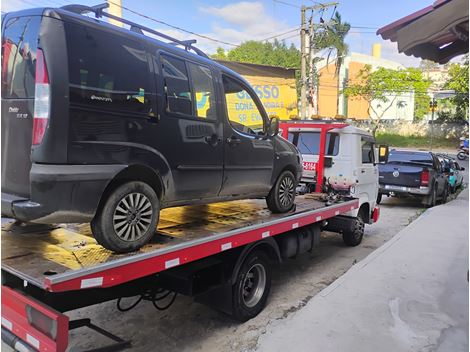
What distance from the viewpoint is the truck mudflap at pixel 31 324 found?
2.86 m

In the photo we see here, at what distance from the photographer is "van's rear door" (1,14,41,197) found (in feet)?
10.3

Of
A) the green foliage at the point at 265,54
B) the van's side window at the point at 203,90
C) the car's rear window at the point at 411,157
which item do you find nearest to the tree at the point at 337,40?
the green foliage at the point at 265,54

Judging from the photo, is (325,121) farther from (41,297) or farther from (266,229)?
(41,297)

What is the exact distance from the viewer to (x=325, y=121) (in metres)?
8.09

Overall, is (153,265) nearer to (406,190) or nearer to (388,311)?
(388,311)

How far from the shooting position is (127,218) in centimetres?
351

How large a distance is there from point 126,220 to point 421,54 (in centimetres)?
274

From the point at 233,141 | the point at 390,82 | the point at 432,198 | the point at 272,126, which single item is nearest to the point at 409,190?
the point at 432,198

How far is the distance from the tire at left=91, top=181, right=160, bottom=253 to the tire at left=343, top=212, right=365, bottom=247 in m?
5.07

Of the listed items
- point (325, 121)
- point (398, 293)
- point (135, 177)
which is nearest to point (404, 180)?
point (325, 121)

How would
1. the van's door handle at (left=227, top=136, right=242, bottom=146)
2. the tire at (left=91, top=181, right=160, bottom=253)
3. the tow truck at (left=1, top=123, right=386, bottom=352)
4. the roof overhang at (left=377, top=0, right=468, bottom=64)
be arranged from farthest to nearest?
the van's door handle at (left=227, top=136, right=242, bottom=146) → the tire at (left=91, top=181, right=160, bottom=253) → the tow truck at (left=1, top=123, right=386, bottom=352) → the roof overhang at (left=377, top=0, right=468, bottom=64)

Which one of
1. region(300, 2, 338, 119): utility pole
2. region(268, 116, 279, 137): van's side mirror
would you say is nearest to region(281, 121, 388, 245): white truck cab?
region(268, 116, 279, 137): van's side mirror

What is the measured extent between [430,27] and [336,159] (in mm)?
5263

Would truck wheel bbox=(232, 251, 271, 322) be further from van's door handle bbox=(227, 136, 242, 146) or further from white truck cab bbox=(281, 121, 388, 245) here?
white truck cab bbox=(281, 121, 388, 245)
